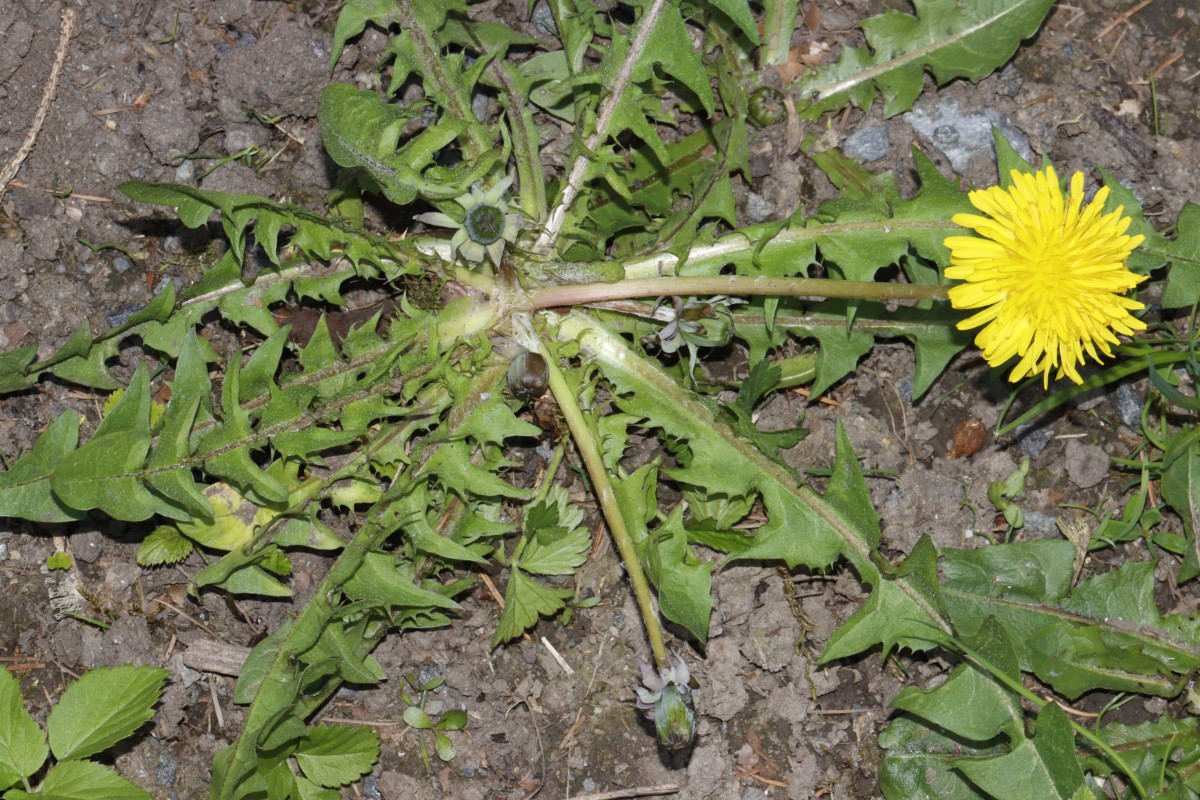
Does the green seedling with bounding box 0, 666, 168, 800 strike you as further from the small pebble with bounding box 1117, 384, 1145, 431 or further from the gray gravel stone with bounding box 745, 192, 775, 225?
the small pebble with bounding box 1117, 384, 1145, 431

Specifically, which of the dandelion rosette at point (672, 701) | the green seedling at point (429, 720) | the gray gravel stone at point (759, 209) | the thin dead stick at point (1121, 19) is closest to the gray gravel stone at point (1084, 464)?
the gray gravel stone at point (759, 209)

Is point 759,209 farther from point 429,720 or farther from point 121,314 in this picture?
point 121,314

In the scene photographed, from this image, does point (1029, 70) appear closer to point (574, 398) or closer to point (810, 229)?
point (810, 229)

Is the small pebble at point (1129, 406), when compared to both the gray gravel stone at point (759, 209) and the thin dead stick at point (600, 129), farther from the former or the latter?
the thin dead stick at point (600, 129)

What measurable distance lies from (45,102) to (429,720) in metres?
2.48

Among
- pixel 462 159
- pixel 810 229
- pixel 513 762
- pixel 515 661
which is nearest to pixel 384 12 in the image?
pixel 462 159

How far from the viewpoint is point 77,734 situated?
3098mm

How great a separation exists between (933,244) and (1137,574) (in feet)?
4.44

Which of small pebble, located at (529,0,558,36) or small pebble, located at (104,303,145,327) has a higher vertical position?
small pebble, located at (529,0,558,36)

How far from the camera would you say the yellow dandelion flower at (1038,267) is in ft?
9.13

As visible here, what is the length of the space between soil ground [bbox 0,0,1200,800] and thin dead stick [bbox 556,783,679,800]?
2 centimetres

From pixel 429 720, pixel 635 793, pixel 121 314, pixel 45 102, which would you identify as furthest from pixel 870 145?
pixel 45 102

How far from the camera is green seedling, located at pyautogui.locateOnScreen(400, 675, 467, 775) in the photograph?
3.41 meters

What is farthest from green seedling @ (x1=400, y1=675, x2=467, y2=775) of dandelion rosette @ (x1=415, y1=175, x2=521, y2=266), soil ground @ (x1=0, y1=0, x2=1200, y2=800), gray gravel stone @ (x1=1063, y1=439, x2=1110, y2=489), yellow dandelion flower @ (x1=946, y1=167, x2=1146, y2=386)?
gray gravel stone @ (x1=1063, y1=439, x2=1110, y2=489)
